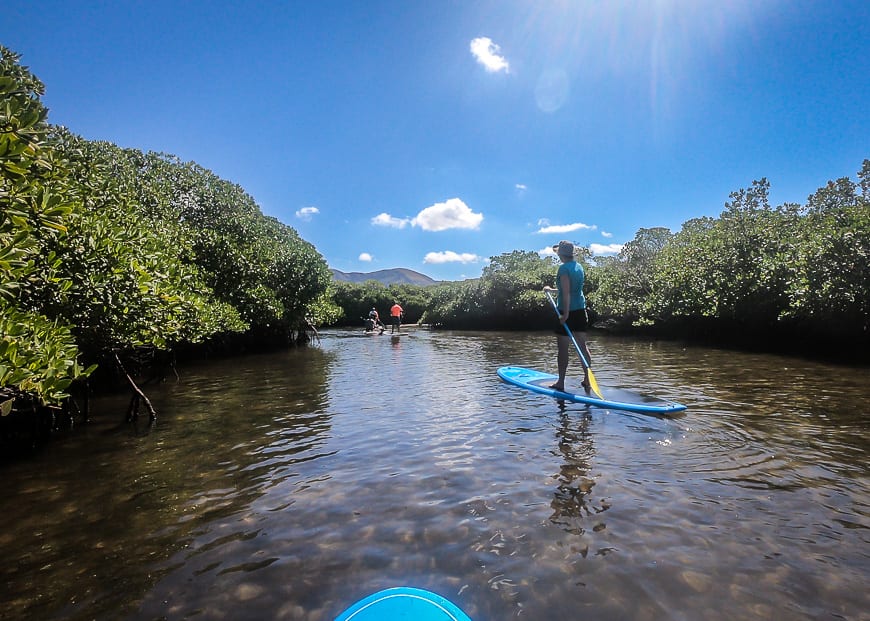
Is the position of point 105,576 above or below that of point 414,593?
below

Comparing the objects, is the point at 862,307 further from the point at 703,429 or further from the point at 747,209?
the point at 703,429

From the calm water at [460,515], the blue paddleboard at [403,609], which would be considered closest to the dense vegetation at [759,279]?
the calm water at [460,515]

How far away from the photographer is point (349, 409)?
9102 mm

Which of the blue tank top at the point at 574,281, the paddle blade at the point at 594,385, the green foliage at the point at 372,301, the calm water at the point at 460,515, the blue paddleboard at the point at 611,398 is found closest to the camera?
the calm water at the point at 460,515

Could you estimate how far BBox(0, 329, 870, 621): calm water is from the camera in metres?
3.11

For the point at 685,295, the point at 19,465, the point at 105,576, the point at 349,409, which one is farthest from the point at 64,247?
the point at 685,295

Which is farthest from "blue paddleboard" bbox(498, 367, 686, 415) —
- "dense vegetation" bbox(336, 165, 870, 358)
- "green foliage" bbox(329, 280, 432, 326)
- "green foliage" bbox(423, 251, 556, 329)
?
"green foliage" bbox(329, 280, 432, 326)

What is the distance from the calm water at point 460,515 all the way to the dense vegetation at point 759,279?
10.5 metres

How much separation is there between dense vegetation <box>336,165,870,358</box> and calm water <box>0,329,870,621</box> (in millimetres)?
10494

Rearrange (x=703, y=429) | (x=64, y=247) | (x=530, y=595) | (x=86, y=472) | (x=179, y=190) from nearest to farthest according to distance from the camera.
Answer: (x=530, y=595) → (x=86, y=472) → (x=703, y=429) → (x=64, y=247) → (x=179, y=190)

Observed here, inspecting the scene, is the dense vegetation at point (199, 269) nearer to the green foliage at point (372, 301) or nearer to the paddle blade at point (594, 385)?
the paddle blade at point (594, 385)

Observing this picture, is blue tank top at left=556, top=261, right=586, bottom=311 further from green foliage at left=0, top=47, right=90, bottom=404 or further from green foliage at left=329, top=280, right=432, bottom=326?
green foliage at left=329, top=280, right=432, bottom=326

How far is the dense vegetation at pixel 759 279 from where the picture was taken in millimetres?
15969

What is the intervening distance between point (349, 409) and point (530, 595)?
6480 mm
